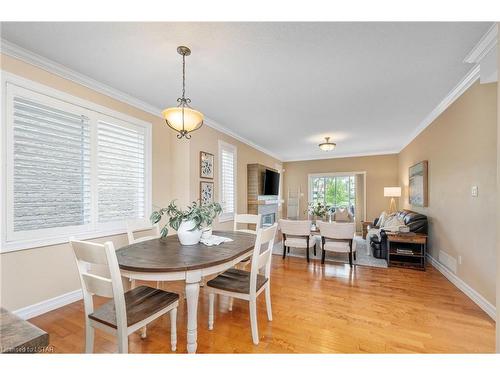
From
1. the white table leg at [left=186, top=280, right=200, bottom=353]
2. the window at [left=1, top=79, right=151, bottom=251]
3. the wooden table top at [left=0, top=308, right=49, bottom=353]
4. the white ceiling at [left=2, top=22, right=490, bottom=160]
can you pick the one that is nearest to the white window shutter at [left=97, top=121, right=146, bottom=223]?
the window at [left=1, top=79, right=151, bottom=251]

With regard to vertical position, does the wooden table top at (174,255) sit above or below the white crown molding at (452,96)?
below

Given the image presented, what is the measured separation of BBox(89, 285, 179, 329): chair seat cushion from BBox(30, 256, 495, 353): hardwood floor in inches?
16.7

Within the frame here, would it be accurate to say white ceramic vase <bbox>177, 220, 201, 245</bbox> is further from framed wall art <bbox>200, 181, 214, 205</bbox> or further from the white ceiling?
framed wall art <bbox>200, 181, 214, 205</bbox>

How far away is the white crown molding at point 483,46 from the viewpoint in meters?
1.71

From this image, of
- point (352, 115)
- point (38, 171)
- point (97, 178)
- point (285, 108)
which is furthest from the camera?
point (352, 115)

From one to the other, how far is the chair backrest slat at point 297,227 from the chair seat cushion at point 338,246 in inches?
14.8

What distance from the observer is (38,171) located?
2.14 metres

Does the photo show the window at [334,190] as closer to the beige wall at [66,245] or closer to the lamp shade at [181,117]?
the beige wall at [66,245]

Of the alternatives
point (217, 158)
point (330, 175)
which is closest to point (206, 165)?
point (217, 158)

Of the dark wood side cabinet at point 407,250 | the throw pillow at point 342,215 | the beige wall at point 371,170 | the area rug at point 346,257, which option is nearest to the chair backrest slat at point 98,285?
the area rug at point 346,257

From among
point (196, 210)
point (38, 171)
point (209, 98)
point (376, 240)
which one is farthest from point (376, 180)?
point (38, 171)

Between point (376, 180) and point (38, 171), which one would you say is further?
point (376, 180)

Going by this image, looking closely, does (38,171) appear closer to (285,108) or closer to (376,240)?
(285,108)
